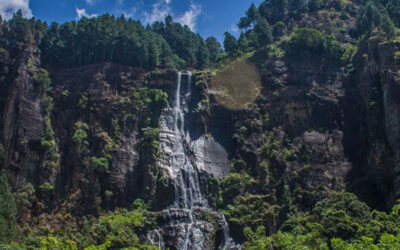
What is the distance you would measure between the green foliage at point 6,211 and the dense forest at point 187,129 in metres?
0.13

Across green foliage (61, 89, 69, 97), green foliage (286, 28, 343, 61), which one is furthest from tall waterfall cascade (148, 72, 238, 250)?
green foliage (286, 28, 343, 61)

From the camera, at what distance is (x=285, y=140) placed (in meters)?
62.4

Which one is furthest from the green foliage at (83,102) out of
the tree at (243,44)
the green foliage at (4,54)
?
the tree at (243,44)

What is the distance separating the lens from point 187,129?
213 ft

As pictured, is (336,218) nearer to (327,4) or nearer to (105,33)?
(105,33)

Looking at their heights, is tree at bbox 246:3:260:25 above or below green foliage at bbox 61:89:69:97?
above

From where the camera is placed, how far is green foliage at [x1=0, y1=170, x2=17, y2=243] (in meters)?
43.9

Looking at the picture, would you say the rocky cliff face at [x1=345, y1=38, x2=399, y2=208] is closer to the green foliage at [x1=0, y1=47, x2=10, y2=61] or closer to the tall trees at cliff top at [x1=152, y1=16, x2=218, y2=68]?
the tall trees at cliff top at [x1=152, y1=16, x2=218, y2=68]

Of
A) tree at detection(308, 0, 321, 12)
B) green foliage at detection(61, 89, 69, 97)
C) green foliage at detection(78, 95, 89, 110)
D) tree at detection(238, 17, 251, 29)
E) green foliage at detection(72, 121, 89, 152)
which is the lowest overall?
green foliage at detection(72, 121, 89, 152)

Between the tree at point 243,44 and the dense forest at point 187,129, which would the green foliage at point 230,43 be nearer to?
the tree at point 243,44

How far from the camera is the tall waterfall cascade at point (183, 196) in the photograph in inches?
1988

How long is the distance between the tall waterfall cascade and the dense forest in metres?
0.76

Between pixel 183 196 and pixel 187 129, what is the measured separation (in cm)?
1160

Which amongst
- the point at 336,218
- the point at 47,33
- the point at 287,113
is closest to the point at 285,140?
the point at 287,113
